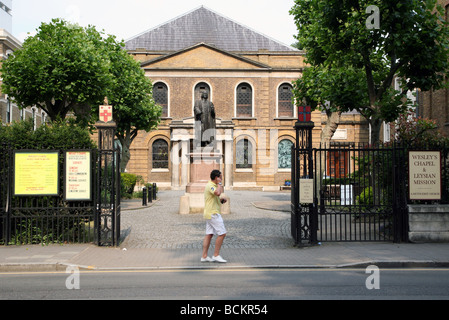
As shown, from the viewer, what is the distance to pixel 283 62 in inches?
1654

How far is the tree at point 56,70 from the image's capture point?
2002cm

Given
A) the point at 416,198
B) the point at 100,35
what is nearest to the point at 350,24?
the point at 416,198

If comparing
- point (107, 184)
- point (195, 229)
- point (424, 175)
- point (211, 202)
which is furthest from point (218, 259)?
point (424, 175)

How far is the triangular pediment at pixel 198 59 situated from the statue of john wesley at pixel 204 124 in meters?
23.0

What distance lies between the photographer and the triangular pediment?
134 ft

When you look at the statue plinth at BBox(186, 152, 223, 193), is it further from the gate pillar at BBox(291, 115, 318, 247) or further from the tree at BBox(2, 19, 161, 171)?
the gate pillar at BBox(291, 115, 318, 247)

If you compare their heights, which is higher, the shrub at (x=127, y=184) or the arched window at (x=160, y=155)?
the arched window at (x=160, y=155)

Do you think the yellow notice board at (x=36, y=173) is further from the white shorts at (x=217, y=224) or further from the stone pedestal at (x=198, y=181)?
the stone pedestal at (x=198, y=181)

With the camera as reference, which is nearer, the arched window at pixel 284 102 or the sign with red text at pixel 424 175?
the sign with red text at pixel 424 175

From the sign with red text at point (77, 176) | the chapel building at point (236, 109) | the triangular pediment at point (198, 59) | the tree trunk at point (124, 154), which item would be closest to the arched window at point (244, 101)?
the chapel building at point (236, 109)

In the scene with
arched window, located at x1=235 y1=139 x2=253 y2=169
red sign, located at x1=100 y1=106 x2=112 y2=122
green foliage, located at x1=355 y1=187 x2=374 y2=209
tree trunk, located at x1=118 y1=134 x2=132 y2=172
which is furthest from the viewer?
arched window, located at x1=235 y1=139 x2=253 y2=169

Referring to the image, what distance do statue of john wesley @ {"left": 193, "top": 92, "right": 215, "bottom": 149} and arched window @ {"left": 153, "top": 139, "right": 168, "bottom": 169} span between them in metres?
22.3

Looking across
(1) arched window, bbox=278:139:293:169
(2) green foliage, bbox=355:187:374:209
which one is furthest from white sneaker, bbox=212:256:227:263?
(1) arched window, bbox=278:139:293:169

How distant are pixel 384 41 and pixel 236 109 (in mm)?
28847
